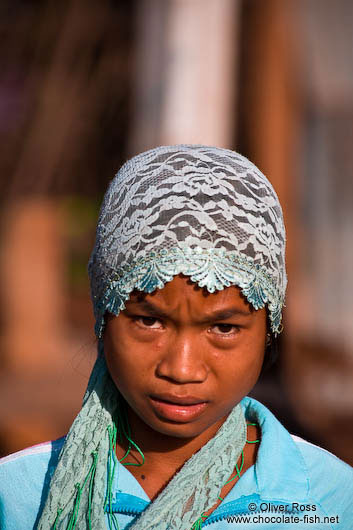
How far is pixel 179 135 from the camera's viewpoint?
16.9 feet

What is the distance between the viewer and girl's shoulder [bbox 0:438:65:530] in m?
1.90

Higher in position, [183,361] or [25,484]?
[183,361]

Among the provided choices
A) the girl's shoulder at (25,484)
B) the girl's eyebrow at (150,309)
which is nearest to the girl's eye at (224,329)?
the girl's eyebrow at (150,309)

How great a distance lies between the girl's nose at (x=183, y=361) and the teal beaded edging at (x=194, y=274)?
0.46ft

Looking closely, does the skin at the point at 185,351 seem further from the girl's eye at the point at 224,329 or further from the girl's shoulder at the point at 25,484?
the girl's shoulder at the point at 25,484

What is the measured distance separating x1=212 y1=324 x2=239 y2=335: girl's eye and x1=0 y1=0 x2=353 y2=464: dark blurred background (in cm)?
318

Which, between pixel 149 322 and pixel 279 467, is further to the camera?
pixel 279 467

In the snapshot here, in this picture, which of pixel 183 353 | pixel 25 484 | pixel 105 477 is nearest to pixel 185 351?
pixel 183 353

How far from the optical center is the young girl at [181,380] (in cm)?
171

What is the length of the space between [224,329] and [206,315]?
8 cm

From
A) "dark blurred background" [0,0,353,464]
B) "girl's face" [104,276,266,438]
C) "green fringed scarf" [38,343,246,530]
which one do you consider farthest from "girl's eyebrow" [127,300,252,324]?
"dark blurred background" [0,0,353,464]

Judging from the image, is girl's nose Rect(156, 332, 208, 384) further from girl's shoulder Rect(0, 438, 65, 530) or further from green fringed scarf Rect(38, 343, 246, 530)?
girl's shoulder Rect(0, 438, 65, 530)

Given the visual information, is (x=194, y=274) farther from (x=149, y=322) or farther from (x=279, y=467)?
(x=279, y=467)

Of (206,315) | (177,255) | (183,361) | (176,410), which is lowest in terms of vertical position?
(176,410)
